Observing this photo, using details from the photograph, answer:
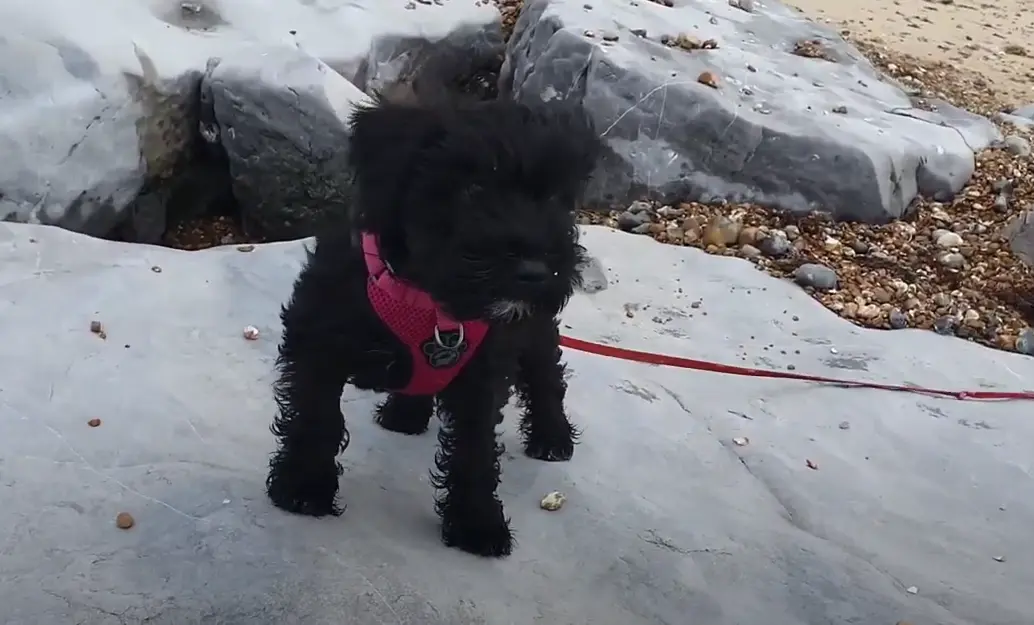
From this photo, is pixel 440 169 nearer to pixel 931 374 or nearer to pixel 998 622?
pixel 998 622

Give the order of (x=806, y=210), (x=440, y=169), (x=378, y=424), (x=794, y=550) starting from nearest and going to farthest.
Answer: (x=440, y=169) → (x=794, y=550) → (x=378, y=424) → (x=806, y=210)

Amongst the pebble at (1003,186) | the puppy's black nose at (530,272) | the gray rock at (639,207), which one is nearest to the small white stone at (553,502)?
the puppy's black nose at (530,272)

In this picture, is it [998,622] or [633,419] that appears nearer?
[998,622]

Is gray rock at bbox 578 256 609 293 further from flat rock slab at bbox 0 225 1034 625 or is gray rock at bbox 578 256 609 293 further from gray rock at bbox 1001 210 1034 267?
gray rock at bbox 1001 210 1034 267

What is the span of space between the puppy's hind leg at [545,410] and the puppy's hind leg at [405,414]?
1.01 ft

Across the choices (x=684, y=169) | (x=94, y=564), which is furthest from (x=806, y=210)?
(x=94, y=564)

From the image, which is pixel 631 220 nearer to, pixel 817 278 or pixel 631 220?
pixel 631 220

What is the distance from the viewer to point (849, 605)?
2.72m

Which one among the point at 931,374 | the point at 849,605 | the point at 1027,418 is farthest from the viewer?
the point at 931,374

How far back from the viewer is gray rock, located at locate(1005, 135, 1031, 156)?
Result: 6434 millimetres

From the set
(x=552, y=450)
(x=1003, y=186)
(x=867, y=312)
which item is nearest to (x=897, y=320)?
(x=867, y=312)

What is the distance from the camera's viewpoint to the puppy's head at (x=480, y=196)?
2148mm

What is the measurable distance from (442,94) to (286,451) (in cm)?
106

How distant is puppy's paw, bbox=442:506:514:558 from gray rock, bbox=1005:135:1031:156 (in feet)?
16.7
